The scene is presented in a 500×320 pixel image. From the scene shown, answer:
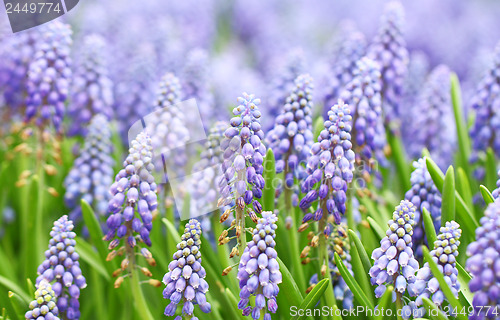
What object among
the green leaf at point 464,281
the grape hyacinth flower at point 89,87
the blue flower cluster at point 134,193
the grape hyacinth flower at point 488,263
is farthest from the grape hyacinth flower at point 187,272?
the grape hyacinth flower at point 89,87

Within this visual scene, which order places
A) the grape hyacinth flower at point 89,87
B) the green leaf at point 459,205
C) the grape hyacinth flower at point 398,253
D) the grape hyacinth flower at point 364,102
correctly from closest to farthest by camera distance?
the grape hyacinth flower at point 398,253 < the green leaf at point 459,205 < the grape hyacinth flower at point 364,102 < the grape hyacinth flower at point 89,87

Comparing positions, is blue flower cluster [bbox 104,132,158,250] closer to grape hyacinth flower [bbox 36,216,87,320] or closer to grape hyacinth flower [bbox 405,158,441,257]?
grape hyacinth flower [bbox 36,216,87,320]

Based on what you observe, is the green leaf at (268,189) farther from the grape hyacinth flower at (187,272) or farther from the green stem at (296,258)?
the grape hyacinth flower at (187,272)

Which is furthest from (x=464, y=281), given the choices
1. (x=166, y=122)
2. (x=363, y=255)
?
(x=166, y=122)

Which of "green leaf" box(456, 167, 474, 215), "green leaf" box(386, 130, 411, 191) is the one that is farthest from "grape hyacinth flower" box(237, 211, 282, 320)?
"green leaf" box(386, 130, 411, 191)

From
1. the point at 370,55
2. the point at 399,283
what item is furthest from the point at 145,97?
the point at 399,283
